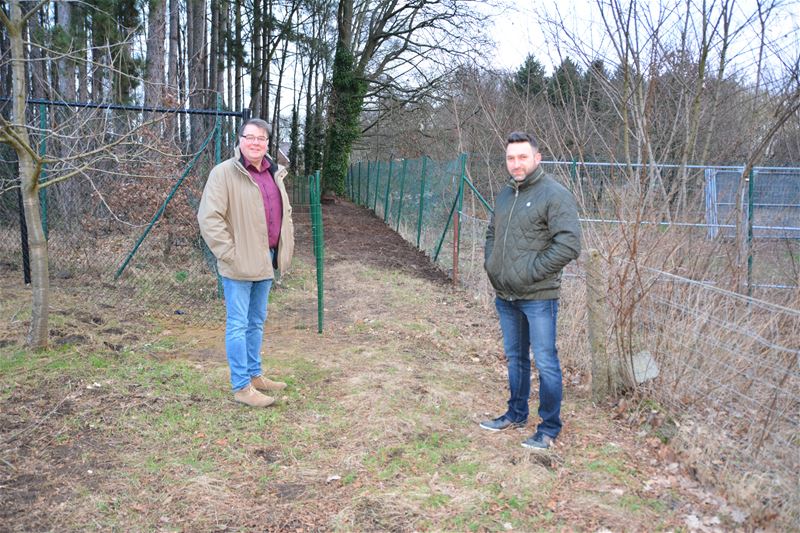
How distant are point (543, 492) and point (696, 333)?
1602 mm

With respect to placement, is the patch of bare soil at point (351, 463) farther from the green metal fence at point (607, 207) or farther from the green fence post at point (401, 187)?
the green fence post at point (401, 187)

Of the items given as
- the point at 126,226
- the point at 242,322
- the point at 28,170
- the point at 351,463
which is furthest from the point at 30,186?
the point at 126,226

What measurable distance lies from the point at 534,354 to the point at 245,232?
6.58ft

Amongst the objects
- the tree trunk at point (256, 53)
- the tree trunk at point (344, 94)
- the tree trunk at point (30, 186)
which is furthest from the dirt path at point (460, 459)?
the tree trunk at point (256, 53)

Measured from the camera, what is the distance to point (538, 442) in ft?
12.2

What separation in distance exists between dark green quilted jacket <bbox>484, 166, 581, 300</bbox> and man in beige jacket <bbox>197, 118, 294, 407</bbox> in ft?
5.06

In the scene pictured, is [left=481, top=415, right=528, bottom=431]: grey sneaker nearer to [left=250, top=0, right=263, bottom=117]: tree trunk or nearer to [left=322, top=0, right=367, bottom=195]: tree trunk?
[left=250, top=0, right=263, bottom=117]: tree trunk

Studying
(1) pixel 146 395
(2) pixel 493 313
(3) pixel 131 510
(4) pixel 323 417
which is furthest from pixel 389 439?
(2) pixel 493 313

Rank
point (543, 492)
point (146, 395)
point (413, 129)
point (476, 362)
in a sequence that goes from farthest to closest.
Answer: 1. point (413, 129)
2. point (476, 362)
3. point (146, 395)
4. point (543, 492)

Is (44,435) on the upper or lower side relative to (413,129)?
lower

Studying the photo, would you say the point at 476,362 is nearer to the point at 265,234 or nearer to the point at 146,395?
the point at 265,234

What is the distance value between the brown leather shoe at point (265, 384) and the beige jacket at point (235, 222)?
2.75 feet

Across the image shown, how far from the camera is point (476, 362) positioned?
566 cm

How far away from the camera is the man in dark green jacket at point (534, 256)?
3482 mm
